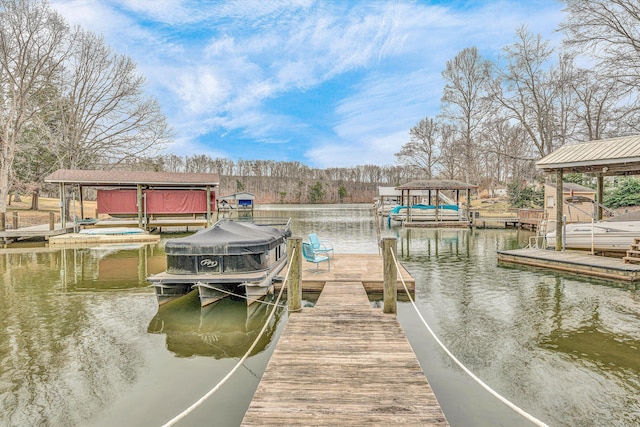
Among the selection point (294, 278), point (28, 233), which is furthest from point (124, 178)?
point (294, 278)

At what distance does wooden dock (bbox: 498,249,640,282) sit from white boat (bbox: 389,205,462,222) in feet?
52.4

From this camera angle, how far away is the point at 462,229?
27.2m

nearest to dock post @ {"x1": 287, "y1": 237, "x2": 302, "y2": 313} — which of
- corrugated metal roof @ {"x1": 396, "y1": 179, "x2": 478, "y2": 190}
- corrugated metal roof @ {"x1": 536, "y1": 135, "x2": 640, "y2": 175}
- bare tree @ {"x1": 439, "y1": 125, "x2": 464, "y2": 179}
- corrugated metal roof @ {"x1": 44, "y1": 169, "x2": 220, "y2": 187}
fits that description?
corrugated metal roof @ {"x1": 536, "y1": 135, "x2": 640, "y2": 175}

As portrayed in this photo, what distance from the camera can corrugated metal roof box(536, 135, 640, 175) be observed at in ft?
36.6

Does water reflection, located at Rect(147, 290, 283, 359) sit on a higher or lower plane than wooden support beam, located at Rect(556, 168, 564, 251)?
lower

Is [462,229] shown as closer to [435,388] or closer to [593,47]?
[593,47]

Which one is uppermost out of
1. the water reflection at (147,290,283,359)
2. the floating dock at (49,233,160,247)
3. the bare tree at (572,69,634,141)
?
the bare tree at (572,69,634,141)

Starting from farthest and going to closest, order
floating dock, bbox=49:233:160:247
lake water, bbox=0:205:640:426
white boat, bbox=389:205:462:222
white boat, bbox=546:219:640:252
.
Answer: white boat, bbox=389:205:462:222
floating dock, bbox=49:233:160:247
white boat, bbox=546:219:640:252
lake water, bbox=0:205:640:426

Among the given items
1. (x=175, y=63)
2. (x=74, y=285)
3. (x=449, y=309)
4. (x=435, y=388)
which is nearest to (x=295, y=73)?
(x=175, y=63)

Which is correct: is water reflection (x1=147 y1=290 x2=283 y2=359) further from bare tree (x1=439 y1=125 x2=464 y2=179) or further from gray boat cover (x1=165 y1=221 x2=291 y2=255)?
bare tree (x1=439 y1=125 x2=464 y2=179)

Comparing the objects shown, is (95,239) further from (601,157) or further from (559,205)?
(601,157)

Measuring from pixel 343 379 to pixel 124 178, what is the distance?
75.4ft

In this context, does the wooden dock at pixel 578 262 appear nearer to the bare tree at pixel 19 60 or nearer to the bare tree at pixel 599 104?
the bare tree at pixel 599 104

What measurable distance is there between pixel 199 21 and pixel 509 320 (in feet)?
63.7
